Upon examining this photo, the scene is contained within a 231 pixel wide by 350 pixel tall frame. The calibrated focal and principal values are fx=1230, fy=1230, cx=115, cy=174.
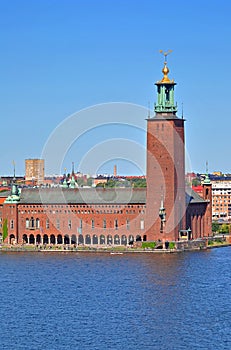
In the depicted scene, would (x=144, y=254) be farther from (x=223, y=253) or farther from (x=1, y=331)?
(x=1, y=331)

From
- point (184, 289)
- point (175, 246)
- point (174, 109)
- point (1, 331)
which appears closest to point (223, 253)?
point (175, 246)

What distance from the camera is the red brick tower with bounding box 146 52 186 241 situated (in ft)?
243

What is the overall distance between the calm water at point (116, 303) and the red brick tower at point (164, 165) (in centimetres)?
681

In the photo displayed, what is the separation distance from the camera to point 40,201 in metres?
78.6

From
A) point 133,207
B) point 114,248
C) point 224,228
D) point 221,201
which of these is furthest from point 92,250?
point 221,201

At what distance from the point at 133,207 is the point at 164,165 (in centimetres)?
351

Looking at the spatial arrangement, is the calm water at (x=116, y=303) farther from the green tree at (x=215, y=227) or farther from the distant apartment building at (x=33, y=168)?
the distant apartment building at (x=33, y=168)

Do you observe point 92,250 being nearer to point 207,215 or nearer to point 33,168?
point 207,215

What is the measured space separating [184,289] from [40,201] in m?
27.8

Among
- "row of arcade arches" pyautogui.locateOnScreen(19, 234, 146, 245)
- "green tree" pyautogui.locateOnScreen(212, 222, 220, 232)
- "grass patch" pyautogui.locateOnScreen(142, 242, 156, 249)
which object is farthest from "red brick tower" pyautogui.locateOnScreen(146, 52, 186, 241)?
"green tree" pyautogui.locateOnScreen(212, 222, 220, 232)

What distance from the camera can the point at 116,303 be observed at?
47.4 metres

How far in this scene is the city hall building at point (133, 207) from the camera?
74.2 metres

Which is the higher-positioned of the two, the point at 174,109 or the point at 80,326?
the point at 174,109

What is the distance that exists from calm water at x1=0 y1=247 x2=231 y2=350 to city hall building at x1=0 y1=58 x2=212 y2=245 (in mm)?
7537
